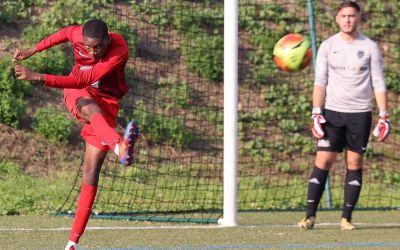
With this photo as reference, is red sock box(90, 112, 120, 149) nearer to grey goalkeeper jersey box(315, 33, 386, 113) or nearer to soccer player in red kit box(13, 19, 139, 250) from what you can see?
soccer player in red kit box(13, 19, 139, 250)

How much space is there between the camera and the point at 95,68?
7.22m

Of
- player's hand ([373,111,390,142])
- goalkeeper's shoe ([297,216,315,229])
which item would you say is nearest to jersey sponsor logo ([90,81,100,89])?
goalkeeper's shoe ([297,216,315,229])

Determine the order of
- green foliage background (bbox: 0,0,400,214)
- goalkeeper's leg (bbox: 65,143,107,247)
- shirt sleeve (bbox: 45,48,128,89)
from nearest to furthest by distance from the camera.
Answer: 1. shirt sleeve (bbox: 45,48,128,89)
2. goalkeeper's leg (bbox: 65,143,107,247)
3. green foliage background (bbox: 0,0,400,214)

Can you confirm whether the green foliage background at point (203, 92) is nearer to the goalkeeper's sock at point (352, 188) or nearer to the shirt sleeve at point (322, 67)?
the goalkeeper's sock at point (352, 188)

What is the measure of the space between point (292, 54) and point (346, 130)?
95 centimetres

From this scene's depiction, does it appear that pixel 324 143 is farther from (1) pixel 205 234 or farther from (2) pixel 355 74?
(1) pixel 205 234

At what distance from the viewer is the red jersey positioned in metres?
7.09

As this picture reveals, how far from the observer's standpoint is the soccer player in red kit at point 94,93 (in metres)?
7.00

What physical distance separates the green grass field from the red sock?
0.96m

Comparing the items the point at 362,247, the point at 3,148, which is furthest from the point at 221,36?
the point at 362,247

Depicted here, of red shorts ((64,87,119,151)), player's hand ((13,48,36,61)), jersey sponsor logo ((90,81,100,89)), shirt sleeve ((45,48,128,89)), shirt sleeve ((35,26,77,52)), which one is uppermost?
shirt sleeve ((35,26,77,52))

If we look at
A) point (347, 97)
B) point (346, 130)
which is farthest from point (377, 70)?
point (346, 130)

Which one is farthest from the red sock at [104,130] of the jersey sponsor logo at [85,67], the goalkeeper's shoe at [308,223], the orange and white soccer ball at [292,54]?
the goalkeeper's shoe at [308,223]

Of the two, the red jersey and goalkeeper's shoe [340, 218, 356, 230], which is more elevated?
the red jersey
